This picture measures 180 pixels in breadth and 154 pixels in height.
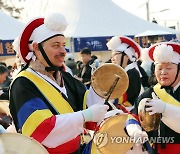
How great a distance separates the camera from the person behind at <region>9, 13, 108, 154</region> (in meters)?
2.57

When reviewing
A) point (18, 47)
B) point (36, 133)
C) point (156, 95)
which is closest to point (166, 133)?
point (156, 95)

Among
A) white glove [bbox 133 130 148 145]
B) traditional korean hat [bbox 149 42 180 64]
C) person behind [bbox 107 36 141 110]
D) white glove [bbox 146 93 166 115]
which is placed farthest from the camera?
person behind [bbox 107 36 141 110]

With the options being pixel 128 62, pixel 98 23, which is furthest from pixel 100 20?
pixel 128 62

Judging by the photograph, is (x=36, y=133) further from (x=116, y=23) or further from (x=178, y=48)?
(x=116, y=23)

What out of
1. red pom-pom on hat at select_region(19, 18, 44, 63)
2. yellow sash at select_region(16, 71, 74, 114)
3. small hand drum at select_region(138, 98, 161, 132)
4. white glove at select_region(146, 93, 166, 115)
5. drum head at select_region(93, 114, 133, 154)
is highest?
red pom-pom on hat at select_region(19, 18, 44, 63)

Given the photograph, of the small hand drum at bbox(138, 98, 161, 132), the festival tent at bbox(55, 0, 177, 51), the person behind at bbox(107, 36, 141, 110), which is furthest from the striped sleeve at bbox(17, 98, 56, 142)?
the festival tent at bbox(55, 0, 177, 51)

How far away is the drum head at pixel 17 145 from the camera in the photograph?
6.90 feet

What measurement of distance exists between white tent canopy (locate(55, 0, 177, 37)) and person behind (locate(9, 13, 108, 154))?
9.77 meters

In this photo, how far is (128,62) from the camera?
4.87 meters

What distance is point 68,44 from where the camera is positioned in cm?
1198

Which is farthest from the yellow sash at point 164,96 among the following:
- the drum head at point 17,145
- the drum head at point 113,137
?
the drum head at point 17,145

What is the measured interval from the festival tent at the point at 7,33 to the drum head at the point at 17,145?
9.07 metres

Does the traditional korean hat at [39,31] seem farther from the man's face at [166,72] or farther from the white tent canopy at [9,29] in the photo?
the white tent canopy at [9,29]

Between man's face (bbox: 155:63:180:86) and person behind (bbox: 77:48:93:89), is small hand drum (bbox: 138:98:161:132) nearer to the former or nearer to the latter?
man's face (bbox: 155:63:180:86)
